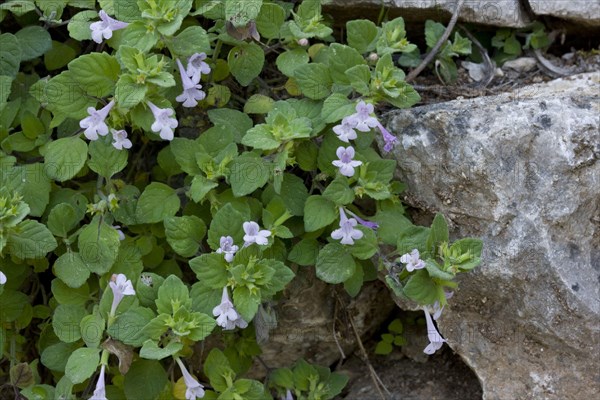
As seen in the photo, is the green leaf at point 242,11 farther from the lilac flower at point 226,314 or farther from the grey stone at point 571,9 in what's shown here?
the grey stone at point 571,9

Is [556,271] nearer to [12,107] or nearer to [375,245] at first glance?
[375,245]

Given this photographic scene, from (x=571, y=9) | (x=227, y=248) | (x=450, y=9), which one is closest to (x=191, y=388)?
(x=227, y=248)

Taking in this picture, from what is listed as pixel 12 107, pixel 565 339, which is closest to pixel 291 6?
pixel 12 107

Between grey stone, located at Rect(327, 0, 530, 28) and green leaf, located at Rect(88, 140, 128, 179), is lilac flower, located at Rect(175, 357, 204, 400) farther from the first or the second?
grey stone, located at Rect(327, 0, 530, 28)

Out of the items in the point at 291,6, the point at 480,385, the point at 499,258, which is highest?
the point at 291,6

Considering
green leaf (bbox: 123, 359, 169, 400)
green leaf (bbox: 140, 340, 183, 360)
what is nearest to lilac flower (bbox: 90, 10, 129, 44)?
green leaf (bbox: 140, 340, 183, 360)

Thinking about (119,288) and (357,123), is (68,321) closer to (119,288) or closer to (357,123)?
(119,288)

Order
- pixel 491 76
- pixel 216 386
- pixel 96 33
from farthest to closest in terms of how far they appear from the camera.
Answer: pixel 491 76 → pixel 216 386 → pixel 96 33
